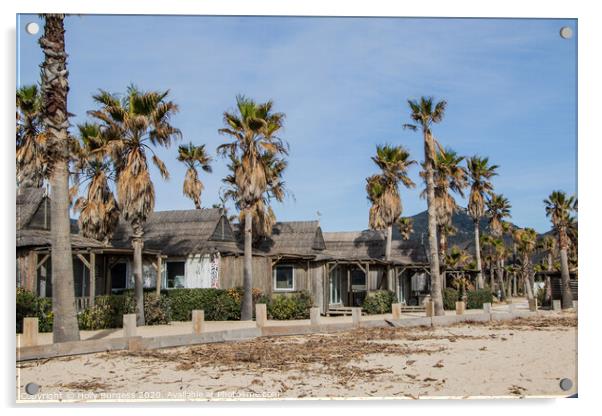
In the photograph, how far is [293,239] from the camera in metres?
36.5

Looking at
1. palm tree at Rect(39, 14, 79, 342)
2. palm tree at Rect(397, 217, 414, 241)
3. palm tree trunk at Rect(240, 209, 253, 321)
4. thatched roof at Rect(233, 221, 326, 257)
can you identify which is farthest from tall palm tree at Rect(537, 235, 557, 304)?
palm tree at Rect(39, 14, 79, 342)

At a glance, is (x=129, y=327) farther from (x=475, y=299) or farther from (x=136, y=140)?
(x=475, y=299)

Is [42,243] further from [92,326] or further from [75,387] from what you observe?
[75,387]

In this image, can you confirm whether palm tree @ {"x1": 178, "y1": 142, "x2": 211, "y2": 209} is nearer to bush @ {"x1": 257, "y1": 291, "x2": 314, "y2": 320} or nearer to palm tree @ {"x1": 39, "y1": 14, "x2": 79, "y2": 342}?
bush @ {"x1": 257, "y1": 291, "x2": 314, "y2": 320}

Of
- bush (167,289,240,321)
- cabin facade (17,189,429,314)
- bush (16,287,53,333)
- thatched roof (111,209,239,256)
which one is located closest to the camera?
bush (16,287,53,333)

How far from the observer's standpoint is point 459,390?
38.1 feet

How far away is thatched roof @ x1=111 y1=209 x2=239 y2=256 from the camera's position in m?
32.0

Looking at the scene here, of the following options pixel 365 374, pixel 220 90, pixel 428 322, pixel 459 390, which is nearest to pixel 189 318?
pixel 428 322

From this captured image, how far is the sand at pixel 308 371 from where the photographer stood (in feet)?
37.6

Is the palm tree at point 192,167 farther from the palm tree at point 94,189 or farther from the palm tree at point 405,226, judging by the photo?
the palm tree at point 405,226

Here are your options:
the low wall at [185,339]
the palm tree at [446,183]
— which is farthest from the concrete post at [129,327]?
the palm tree at [446,183]

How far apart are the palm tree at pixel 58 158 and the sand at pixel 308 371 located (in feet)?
4.91

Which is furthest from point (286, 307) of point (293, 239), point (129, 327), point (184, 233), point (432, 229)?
point (129, 327)

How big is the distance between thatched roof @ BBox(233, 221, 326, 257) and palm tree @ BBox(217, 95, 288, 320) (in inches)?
246
